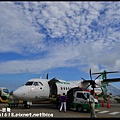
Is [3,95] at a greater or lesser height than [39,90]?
lesser

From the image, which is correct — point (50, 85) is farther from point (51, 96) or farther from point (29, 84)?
point (29, 84)

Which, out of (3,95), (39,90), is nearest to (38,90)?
(39,90)

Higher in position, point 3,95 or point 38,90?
point 38,90

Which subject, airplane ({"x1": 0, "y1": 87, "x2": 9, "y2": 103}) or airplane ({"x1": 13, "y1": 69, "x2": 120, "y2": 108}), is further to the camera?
airplane ({"x1": 0, "y1": 87, "x2": 9, "y2": 103})

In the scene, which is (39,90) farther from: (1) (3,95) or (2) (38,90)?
(1) (3,95)

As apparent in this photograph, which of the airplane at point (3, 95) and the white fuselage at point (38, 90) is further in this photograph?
the airplane at point (3, 95)

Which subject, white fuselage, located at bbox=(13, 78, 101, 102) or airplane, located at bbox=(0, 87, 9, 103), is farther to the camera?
airplane, located at bbox=(0, 87, 9, 103)

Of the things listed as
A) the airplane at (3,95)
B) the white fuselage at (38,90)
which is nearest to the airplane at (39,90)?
the white fuselage at (38,90)

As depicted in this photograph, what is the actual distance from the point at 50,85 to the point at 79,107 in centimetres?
480

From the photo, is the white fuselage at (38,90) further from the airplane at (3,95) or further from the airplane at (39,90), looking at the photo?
the airplane at (3,95)

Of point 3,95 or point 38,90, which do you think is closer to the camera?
point 38,90

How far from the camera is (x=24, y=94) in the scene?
17.7m

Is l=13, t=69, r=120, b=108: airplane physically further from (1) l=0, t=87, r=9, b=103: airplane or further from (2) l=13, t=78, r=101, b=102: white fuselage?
(1) l=0, t=87, r=9, b=103: airplane

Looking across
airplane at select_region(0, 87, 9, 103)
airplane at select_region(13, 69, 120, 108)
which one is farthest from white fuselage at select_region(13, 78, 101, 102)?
airplane at select_region(0, 87, 9, 103)
